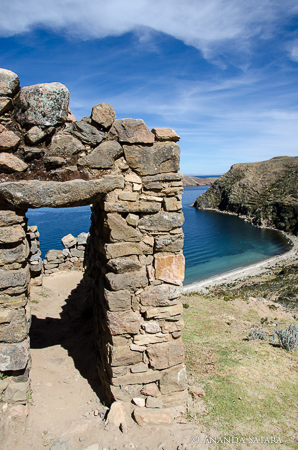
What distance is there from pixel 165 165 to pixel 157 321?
2278mm

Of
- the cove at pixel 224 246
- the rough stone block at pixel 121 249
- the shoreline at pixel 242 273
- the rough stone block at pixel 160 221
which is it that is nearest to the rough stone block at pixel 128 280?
the rough stone block at pixel 121 249

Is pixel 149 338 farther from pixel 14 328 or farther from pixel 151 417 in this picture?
pixel 14 328

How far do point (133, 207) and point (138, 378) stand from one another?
8.12ft

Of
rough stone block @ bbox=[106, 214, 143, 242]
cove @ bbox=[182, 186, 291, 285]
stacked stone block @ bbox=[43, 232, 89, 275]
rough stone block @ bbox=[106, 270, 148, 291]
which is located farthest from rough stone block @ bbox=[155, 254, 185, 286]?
cove @ bbox=[182, 186, 291, 285]

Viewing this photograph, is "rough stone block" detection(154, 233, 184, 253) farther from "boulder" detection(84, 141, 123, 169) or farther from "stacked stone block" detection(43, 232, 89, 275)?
"stacked stone block" detection(43, 232, 89, 275)

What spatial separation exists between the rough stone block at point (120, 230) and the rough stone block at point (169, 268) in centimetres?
46

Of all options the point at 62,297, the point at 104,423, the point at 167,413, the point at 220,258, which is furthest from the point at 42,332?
the point at 220,258

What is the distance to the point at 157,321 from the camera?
4062 mm

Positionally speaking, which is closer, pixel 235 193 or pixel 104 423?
pixel 104 423

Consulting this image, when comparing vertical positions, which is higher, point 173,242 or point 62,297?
point 173,242

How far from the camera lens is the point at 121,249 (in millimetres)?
3914

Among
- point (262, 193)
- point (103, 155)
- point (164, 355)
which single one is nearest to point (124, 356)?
point (164, 355)

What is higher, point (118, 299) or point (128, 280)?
point (128, 280)

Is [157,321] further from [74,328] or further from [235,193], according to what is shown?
[235,193]
